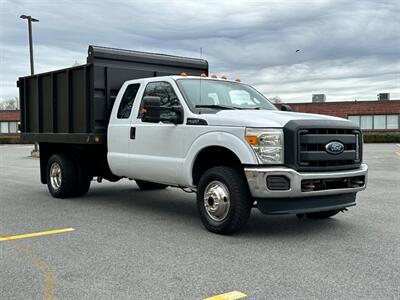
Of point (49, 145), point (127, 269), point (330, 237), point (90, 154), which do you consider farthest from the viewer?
point (49, 145)

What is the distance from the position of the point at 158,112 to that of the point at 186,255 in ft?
7.43

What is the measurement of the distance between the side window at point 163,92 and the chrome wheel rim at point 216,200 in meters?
1.43

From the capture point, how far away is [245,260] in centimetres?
497

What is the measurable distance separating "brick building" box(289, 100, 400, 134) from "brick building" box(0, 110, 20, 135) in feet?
106

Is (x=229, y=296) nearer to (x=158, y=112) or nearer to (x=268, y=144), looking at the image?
(x=268, y=144)

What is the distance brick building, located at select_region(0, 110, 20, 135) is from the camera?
183 ft

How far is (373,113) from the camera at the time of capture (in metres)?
44.3

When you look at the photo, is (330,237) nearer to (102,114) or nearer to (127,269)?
(127,269)

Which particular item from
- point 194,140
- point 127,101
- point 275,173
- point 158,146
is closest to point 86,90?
point 127,101

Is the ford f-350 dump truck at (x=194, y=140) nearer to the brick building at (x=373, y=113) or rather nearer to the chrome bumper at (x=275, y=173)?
the chrome bumper at (x=275, y=173)

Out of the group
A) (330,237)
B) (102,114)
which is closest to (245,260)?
(330,237)

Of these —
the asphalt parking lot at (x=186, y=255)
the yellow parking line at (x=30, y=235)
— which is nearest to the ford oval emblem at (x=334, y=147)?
the asphalt parking lot at (x=186, y=255)

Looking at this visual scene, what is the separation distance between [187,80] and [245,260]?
3203 millimetres

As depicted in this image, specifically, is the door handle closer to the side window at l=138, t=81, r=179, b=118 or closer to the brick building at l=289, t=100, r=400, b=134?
the side window at l=138, t=81, r=179, b=118
